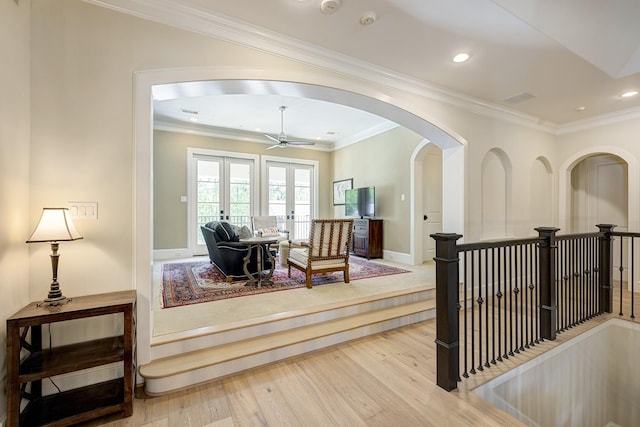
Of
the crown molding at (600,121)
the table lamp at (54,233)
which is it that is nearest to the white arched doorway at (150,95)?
the table lamp at (54,233)

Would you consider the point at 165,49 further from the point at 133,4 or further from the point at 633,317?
the point at 633,317

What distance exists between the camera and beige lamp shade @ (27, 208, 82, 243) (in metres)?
1.61

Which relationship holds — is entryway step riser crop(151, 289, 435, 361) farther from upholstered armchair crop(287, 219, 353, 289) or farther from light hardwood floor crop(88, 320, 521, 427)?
upholstered armchair crop(287, 219, 353, 289)

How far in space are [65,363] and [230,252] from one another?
243cm

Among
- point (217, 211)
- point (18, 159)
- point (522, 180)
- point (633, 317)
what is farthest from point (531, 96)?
point (217, 211)

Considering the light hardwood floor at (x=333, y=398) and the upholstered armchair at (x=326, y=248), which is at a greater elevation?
the upholstered armchair at (x=326, y=248)

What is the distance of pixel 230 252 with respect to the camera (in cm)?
404

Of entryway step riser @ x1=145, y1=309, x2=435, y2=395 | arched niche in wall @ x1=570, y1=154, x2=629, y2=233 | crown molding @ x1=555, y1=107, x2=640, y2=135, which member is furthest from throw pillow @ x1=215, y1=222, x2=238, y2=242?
arched niche in wall @ x1=570, y1=154, x2=629, y2=233

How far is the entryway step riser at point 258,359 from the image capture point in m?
1.98

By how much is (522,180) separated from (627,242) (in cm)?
213

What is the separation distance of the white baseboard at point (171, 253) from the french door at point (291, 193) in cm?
→ 205

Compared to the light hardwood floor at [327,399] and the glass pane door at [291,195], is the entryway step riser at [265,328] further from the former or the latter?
the glass pane door at [291,195]

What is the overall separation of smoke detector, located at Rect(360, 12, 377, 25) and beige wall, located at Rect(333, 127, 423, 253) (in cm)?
331

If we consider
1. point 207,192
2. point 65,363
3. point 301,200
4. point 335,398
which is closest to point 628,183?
point 335,398
